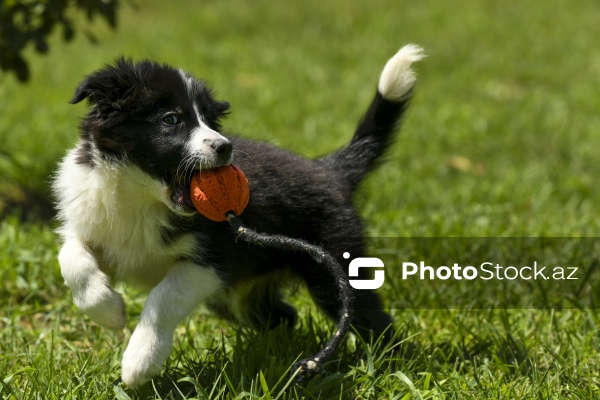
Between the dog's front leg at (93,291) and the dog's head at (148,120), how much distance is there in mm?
369

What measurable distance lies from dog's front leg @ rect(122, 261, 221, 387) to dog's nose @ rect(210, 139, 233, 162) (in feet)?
1.60

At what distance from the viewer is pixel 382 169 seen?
6.38 m

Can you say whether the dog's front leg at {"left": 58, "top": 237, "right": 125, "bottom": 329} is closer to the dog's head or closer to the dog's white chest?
the dog's white chest

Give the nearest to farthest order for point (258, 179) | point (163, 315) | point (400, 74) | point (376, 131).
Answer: point (163, 315)
point (258, 179)
point (400, 74)
point (376, 131)

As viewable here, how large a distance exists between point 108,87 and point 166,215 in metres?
0.50

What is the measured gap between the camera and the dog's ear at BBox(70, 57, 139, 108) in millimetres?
3020

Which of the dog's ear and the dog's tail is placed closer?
the dog's ear

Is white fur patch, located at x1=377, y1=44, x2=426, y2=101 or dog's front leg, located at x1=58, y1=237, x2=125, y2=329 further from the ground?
white fur patch, located at x1=377, y1=44, x2=426, y2=101

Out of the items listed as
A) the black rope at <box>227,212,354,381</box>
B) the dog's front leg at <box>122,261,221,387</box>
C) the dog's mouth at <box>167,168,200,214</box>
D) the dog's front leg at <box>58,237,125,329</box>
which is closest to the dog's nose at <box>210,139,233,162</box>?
the dog's mouth at <box>167,168,200,214</box>

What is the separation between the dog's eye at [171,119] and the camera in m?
3.01

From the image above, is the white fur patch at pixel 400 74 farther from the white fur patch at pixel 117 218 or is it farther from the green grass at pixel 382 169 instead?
the white fur patch at pixel 117 218

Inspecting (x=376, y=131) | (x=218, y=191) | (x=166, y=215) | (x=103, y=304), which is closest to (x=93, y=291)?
(x=103, y=304)

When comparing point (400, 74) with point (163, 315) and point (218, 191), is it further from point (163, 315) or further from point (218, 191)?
point (163, 315)

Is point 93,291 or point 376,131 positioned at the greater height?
point 376,131
